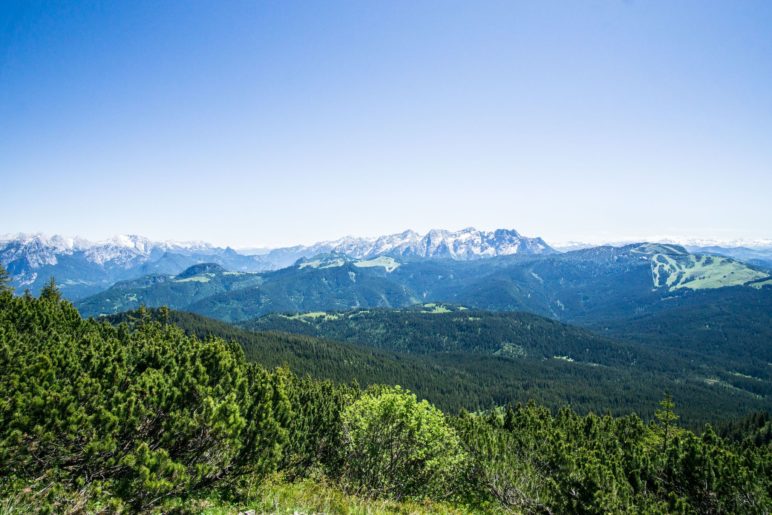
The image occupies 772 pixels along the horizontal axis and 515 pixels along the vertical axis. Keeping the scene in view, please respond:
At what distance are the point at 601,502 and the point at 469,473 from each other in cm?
1752

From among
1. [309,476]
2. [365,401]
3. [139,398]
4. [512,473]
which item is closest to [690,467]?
[512,473]

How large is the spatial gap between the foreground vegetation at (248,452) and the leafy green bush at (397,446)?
0.12m

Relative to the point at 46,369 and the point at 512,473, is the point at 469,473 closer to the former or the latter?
the point at 512,473

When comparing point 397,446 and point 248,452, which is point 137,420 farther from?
point 397,446

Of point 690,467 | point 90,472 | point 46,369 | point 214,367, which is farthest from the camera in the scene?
point 690,467

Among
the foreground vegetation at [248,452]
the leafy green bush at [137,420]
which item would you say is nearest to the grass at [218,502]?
the foreground vegetation at [248,452]

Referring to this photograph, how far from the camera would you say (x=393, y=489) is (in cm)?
3409

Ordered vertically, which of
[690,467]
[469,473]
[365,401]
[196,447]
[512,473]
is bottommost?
[469,473]

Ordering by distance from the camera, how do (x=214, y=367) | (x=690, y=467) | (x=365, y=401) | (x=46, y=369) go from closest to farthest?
(x=46, y=369), (x=214, y=367), (x=690, y=467), (x=365, y=401)

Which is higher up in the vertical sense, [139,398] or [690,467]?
[139,398]

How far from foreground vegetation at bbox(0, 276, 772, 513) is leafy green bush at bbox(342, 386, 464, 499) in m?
0.12

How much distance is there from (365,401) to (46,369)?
24.1m

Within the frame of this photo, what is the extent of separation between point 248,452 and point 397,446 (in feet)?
50.1

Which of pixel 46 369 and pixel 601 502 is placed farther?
pixel 601 502
